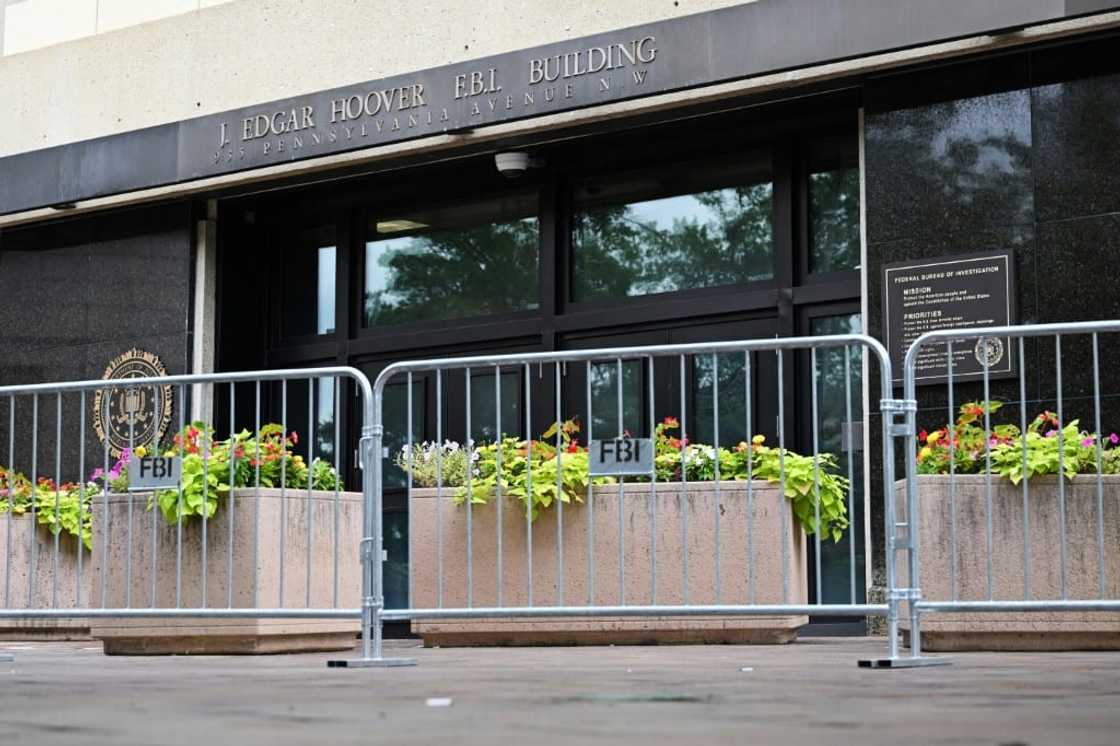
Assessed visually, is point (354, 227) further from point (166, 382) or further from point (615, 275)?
point (166, 382)

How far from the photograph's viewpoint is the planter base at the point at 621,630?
884 cm

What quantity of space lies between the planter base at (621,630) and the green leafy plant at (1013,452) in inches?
47.4

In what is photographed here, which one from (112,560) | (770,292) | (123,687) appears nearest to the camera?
(123,687)

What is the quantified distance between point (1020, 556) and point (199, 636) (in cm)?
400

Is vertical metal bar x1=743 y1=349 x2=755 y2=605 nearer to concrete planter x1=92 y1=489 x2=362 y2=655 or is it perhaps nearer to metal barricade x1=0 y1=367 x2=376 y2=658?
metal barricade x1=0 y1=367 x2=376 y2=658

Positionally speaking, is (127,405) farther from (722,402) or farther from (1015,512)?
(1015,512)

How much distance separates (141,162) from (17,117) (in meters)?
1.84

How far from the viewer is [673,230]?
1278cm

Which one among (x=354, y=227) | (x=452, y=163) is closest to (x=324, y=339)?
(x=354, y=227)

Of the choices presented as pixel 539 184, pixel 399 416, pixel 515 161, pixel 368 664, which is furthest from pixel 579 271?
pixel 368 664

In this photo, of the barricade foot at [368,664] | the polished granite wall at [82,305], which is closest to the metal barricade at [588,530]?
the barricade foot at [368,664]

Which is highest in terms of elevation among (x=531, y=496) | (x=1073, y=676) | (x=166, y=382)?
(x=166, y=382)

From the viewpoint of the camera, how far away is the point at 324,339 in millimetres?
14336

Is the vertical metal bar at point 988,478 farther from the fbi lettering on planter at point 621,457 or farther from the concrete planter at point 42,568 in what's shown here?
the concrete planter at point 42,568
